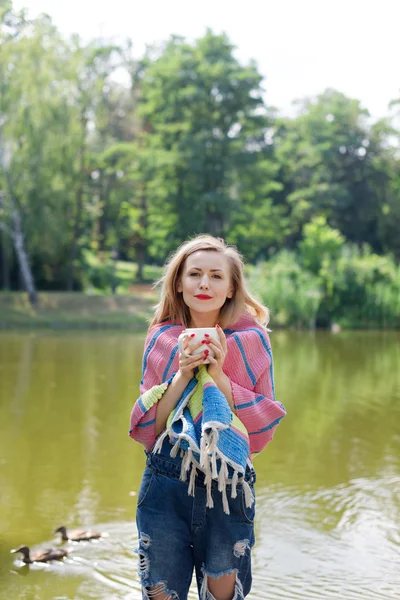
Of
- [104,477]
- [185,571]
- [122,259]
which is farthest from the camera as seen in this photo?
[122,259]

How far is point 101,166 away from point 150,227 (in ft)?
13.0

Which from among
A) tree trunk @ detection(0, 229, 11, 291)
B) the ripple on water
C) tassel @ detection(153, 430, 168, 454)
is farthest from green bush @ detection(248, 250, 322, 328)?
tassel @ detection(153, 430, 168, 454)

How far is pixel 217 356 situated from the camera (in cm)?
235

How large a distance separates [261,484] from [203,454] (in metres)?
4.19

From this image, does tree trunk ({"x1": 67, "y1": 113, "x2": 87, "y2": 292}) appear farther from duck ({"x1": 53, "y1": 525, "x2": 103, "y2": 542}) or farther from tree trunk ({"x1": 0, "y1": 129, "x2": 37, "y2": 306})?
duck ({"x1": 53, "y1": 525, "x2": 103, "y2": 542})

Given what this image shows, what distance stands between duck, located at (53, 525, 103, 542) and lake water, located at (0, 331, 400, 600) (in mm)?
58

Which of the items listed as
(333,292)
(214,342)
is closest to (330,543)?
(214,342)

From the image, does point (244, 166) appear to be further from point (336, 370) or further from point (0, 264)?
point (336, 370)

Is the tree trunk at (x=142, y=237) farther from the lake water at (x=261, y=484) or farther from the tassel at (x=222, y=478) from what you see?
the tassel at (x=222, y=478)

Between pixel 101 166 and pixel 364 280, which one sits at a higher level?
pixel 101 166

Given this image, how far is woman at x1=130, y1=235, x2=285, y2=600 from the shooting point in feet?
7.60

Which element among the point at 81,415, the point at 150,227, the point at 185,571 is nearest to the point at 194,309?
the point at 185,571

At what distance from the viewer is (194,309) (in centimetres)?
258

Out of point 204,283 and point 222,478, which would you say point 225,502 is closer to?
point 222,478
